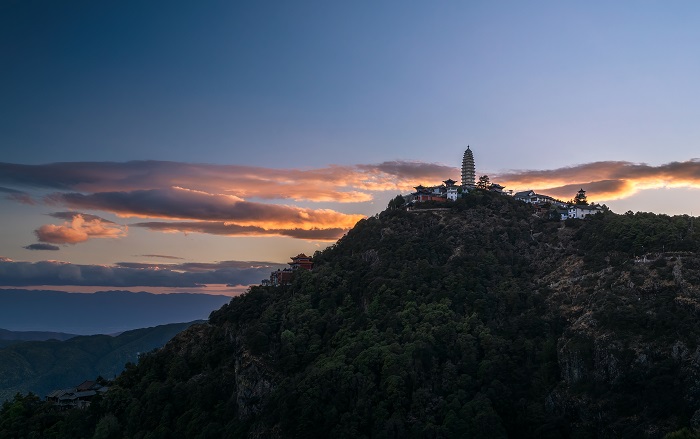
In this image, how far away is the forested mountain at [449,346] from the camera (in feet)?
181

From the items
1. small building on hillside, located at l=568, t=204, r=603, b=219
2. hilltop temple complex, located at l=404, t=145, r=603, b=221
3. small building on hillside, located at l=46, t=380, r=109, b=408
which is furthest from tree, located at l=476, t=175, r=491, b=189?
small building on hillside, located at l=46, t=380, r=109, b=408

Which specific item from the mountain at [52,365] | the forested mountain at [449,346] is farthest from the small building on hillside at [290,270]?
the mountain at [52,365]

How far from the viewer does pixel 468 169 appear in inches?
4712

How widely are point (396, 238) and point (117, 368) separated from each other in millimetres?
135617

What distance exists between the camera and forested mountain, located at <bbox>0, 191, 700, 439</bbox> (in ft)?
181

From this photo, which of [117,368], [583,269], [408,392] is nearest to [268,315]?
[408,392]

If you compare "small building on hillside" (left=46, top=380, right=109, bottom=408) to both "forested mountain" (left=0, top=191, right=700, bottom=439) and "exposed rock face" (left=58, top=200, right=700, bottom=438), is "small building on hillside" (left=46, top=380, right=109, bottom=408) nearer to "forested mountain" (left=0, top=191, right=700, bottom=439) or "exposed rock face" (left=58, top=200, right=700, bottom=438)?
"forested mountain" (left=0, top=191, right=700, bottom=439)

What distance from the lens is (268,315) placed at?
78.8 meters

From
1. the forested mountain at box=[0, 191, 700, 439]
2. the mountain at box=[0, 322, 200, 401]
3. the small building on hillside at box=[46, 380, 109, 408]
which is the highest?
the forested mountain at box=[0, 191, 700, 439]

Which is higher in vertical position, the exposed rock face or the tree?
the tree

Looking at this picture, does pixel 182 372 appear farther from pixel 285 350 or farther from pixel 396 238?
pixel 396 238

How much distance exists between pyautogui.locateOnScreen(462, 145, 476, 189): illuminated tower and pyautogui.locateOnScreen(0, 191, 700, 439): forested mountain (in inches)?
1006

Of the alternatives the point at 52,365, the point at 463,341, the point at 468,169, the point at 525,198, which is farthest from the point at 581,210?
the point at 52,365

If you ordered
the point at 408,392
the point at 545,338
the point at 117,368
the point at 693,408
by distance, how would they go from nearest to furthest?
the point at 693,408, the point at 408,392, the point at 545,338, the point at 117,368
